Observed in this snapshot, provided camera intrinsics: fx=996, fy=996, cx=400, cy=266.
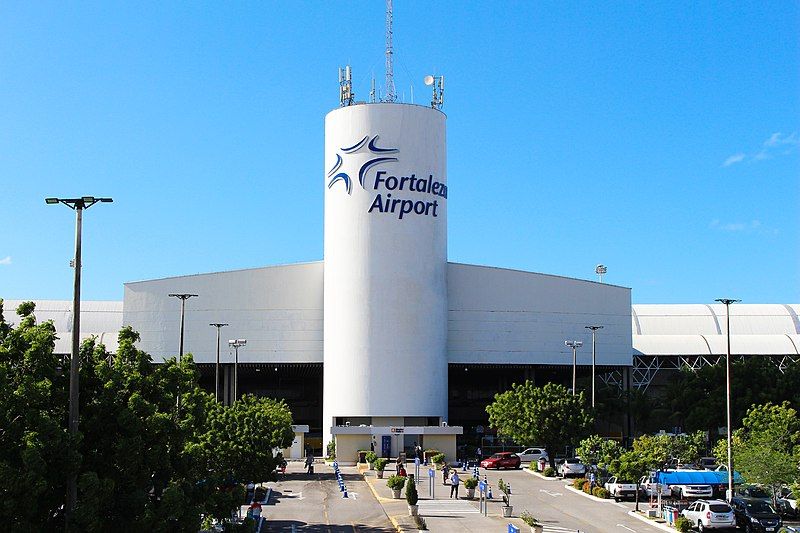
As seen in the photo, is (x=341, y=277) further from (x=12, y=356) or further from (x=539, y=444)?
(x=12, y=356)

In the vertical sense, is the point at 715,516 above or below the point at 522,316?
below

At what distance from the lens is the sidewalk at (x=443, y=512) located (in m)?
42.1

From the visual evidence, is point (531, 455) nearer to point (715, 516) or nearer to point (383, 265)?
point (383, 265)

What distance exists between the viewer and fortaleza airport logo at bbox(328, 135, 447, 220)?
280 feet

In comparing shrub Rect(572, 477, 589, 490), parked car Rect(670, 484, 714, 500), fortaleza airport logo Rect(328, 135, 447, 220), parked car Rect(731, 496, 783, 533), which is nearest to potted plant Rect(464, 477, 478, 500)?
shrub Rect(572, 477, 589, 490)

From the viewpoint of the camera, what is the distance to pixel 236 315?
9094 centimetres

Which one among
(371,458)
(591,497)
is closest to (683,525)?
(591,497)

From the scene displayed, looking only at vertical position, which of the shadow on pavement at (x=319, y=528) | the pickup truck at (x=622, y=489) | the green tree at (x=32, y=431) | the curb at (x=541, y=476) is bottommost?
the curb at (x=541, y=476)

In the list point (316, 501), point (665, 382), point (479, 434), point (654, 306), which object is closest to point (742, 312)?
point (654, 306)

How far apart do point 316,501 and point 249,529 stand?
83.9 feet

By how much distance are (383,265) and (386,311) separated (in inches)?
156

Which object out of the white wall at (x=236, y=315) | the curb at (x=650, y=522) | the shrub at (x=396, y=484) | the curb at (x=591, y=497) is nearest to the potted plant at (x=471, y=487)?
the shrub at (x=396, y=484)

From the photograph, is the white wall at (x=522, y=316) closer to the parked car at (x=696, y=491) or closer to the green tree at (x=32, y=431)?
the parked car at (x=696, y=491)

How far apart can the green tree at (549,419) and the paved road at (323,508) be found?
12.5m
